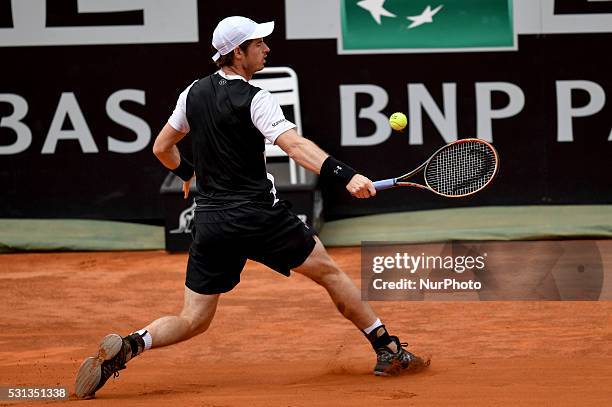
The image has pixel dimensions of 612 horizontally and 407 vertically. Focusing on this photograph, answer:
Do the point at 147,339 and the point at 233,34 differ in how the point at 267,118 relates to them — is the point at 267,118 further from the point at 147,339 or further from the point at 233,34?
the point at 147,339

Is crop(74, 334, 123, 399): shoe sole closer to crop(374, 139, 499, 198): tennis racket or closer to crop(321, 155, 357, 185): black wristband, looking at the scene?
crop(321, 155, 357, 185): black wristband

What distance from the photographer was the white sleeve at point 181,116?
5262mm

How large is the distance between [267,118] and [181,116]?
505 mm

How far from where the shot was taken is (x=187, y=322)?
5.24 m

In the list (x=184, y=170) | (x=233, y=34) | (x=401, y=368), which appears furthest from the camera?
(x=184, y=170)

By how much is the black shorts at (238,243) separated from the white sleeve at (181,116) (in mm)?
408

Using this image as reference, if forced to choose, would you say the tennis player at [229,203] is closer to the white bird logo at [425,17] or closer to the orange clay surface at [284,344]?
the orange clay surface at [284,344]

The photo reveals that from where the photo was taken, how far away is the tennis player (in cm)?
506

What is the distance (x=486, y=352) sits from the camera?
244 inches

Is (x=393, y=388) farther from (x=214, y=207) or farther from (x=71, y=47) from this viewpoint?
(x=71, y=47)

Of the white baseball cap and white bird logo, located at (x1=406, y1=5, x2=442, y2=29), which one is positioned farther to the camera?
white bird logo, located at (x1=406, y1=5, x2=442, y2=29)

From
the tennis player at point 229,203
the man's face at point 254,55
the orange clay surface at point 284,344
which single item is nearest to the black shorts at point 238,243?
the tennis player at point 229,203

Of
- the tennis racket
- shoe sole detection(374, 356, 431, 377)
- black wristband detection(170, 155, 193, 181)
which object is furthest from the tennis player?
the tennis racket

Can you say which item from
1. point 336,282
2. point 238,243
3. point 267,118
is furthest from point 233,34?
point 336,282
